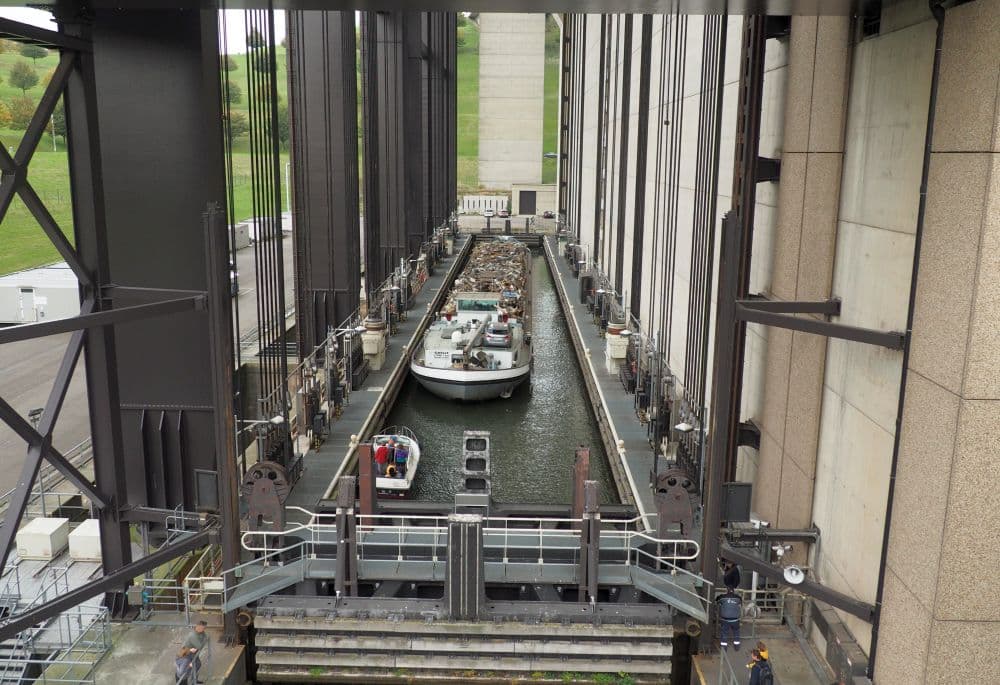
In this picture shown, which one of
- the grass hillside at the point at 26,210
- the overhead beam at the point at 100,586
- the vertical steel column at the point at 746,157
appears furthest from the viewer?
the grass hillside at the point at 26,210

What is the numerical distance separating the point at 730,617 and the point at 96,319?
897 cm

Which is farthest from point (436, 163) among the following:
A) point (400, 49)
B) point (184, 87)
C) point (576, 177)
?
point (184, 87)

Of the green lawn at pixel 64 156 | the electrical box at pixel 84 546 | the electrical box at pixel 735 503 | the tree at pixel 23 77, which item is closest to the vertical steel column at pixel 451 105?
the green lawn at pixel 64 156

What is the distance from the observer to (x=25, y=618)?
10148mm

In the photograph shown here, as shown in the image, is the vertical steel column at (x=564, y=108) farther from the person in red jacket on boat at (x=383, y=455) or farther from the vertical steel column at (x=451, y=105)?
the person in red jacket on boat at (x=383, y=455)

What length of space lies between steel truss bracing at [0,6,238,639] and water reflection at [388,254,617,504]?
8.45m

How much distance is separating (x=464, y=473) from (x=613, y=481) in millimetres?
4330

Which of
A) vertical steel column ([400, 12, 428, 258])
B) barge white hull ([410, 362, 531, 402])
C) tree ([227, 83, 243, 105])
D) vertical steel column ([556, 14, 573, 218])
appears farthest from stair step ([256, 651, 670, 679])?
vertical steel column ([556, 14, 573, 218])

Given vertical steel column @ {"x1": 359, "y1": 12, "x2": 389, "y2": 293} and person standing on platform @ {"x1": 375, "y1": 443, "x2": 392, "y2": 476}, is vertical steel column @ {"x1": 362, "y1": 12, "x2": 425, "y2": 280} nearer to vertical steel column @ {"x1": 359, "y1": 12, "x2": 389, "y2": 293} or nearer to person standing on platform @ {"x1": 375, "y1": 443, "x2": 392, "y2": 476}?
vertical steel column @ {"x1": 359, "y1": 12, "x2": 389, "y2": 293}

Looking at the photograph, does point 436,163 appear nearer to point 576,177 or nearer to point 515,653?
point 576,177

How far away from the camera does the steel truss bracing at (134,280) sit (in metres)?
10.6

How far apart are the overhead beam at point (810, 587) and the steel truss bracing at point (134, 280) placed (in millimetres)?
6979

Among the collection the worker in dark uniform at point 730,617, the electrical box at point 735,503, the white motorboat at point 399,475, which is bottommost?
the white motorboat at point 399,475

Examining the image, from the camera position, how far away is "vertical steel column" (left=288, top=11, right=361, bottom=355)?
25672 mm
